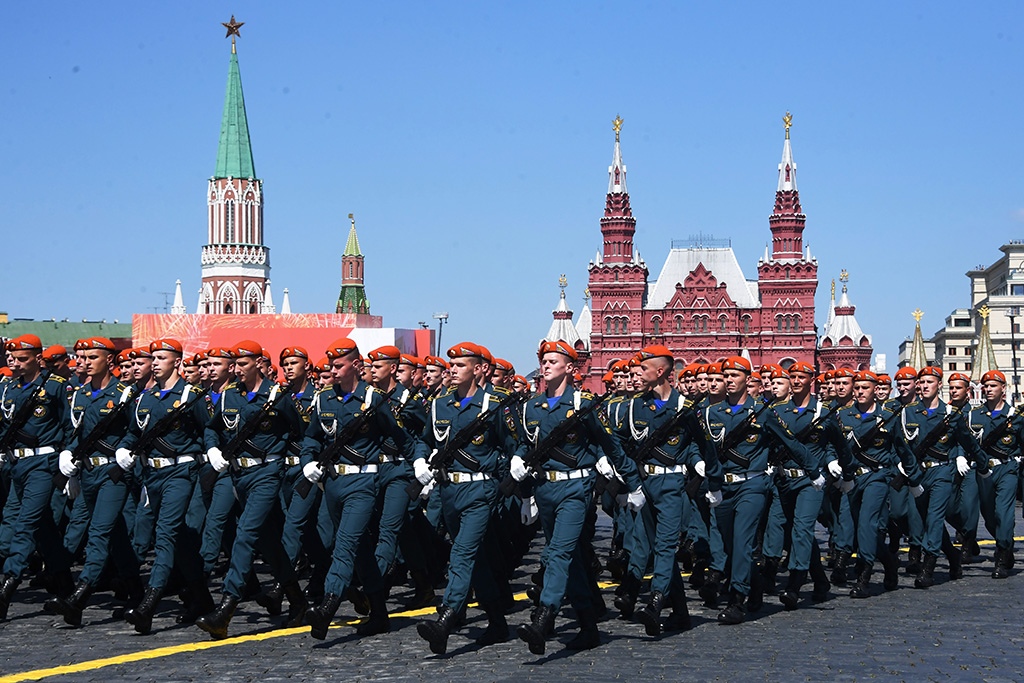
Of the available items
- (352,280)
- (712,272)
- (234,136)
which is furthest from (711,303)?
(352,280)

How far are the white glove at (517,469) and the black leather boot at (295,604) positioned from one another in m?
2.02

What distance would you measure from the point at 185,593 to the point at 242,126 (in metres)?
125

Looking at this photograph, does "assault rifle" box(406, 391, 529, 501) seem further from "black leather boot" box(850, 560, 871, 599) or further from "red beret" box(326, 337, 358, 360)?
"black leather boot" box(850, 560, 871, 599)

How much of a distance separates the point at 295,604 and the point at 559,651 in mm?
2179

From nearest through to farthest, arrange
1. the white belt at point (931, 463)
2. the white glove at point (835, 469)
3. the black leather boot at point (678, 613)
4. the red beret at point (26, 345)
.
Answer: the black leather boot at point (678, 613) → the red beret at point (26, 345) → the white glove at point (835, 469) → the white belt at point (931, 463)

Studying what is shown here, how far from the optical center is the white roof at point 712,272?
110m

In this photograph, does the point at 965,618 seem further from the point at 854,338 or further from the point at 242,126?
the point at 242,126

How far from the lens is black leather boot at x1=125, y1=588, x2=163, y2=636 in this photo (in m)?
9.94

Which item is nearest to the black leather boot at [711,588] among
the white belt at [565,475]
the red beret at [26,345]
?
the white belt at [565,475]

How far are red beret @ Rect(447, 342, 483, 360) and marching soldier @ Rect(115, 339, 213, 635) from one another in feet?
6.49

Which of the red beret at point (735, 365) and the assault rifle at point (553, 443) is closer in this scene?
the assault rifle at point (553, 443)

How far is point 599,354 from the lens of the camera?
107 metres

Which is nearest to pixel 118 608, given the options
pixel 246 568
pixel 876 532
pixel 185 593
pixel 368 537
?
pixel 185 593

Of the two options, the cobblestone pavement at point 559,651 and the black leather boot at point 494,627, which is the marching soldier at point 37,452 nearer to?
the cobblestone pavement at point 559,651
